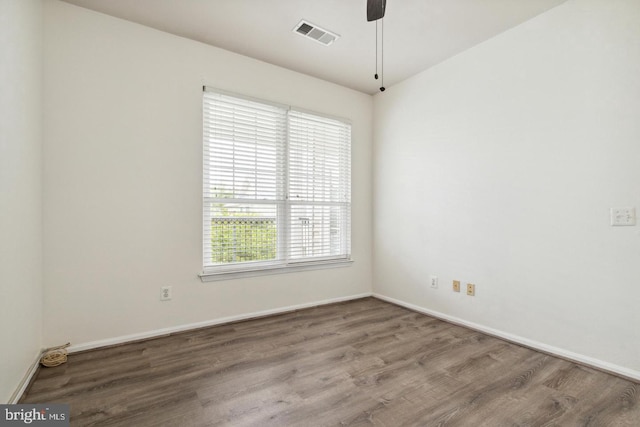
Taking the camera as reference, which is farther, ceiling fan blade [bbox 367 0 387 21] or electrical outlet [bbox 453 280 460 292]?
electrical outlet [bbox 453 280 460 292]

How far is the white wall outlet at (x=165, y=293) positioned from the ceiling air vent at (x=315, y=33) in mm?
2619

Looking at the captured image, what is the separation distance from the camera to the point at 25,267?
1953 mm

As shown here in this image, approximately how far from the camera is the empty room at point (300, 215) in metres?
1.84

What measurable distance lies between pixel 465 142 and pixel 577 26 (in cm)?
115

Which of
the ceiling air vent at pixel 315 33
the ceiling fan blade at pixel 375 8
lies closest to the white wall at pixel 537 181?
the ceiling air vent at pixel 315 33

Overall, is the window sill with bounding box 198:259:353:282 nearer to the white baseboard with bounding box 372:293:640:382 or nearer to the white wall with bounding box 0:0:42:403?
the white baseboard with bounding box 372:293:640:382

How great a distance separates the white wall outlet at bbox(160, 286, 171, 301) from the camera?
2.74 meters

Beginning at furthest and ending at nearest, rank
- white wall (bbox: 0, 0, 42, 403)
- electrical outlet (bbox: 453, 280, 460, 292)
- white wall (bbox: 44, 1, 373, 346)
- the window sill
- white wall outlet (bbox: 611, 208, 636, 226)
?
electrical outlet (bbox: 453, 280, 460, 292), the window sill, white wall (bbox: 44, 1, 373, 346), white wall outlet (bbox: 611, 208, 636, 226), white wall (bbox: 0, 0, 42, 403)

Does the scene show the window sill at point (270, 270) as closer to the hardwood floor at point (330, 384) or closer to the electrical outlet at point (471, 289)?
the hardwood floor at point (330, 384)

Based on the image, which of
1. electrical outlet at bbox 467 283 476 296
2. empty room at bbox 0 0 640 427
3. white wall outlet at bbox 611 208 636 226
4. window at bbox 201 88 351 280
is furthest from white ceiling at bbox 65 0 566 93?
electrical outlet at bbox 467 283 476 296

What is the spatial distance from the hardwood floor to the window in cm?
88

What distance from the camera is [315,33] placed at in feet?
9.11

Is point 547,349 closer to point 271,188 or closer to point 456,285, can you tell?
point 456,285

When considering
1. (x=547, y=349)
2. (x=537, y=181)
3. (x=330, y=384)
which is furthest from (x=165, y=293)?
(x=537, y=181)
